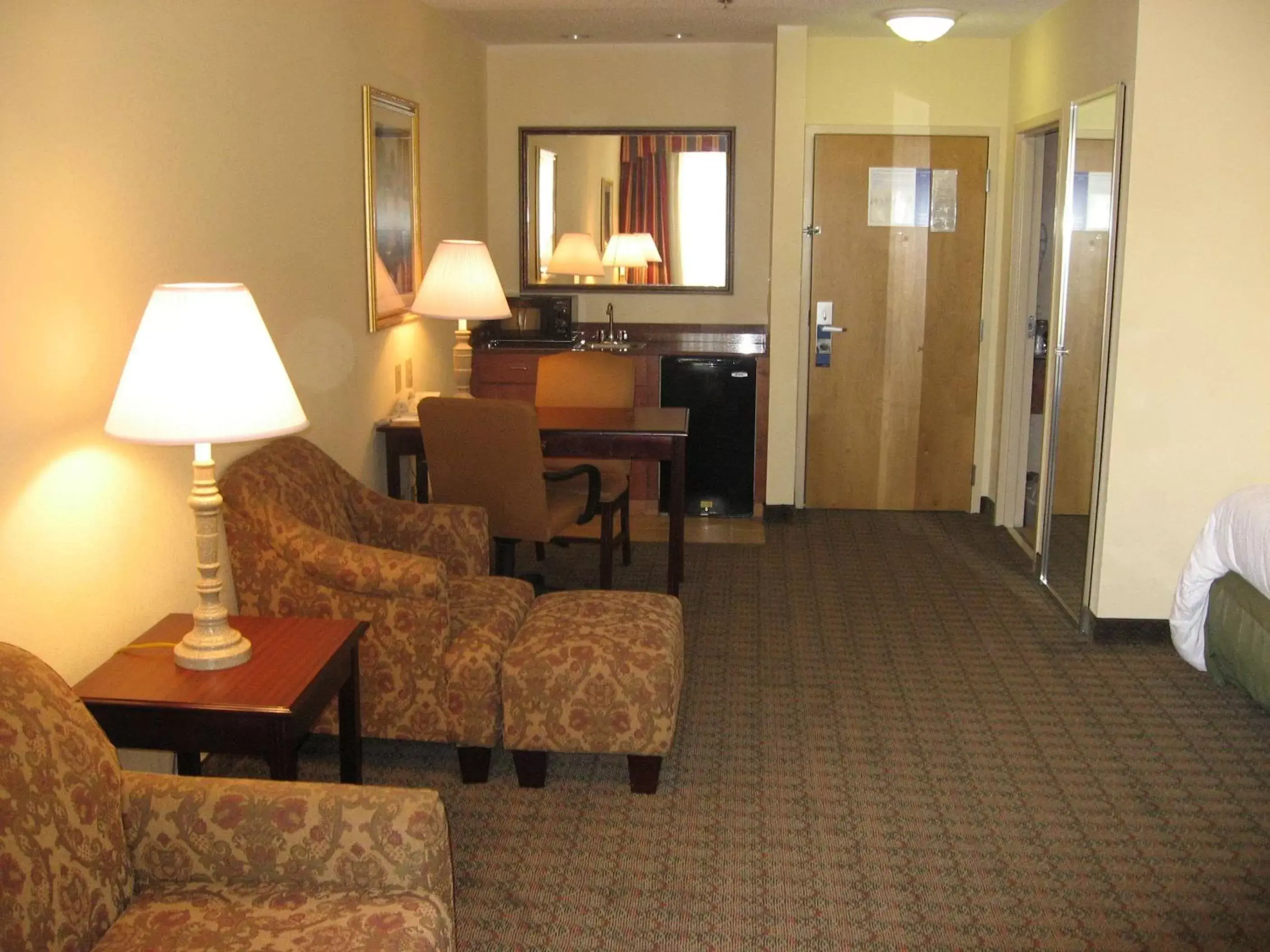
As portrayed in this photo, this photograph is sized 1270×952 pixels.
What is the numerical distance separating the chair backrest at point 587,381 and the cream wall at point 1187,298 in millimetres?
2044

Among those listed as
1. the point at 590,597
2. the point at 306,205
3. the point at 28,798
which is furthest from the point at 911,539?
the point at 28,798

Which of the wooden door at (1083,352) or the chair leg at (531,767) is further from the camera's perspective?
the wooden door at (1083,352)

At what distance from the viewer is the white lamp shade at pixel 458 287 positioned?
185 inches

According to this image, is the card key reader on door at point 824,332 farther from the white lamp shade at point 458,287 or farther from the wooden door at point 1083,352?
the white lamp shade at point 458,287

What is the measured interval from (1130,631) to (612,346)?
3089 millimetres

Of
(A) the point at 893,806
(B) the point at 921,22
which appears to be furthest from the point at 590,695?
(B) the point at 921,22

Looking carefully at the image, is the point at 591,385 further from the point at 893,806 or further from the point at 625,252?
the point at 893,806

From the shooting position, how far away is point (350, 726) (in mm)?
2889

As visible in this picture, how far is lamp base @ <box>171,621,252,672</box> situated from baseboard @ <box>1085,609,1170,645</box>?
10.4 feet

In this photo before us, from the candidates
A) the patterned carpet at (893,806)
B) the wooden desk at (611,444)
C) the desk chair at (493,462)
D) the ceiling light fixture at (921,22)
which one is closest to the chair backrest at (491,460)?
the desk chair at (493,462)

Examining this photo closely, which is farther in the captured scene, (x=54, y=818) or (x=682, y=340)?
(x=682, y=340)

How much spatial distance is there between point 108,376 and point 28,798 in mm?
1197

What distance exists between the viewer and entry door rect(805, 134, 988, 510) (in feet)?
21.1

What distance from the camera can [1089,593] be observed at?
4629 millimetres
